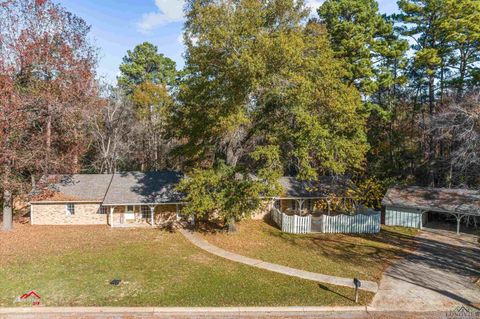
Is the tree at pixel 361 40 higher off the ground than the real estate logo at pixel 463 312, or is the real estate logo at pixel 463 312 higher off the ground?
the tree at pixel 361 40

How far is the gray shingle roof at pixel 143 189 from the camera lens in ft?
76.6

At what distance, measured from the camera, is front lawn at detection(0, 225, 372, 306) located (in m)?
12.9

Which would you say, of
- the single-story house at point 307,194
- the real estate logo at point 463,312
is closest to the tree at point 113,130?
the single-story house at point 307,194

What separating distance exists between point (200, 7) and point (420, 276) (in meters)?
18.0

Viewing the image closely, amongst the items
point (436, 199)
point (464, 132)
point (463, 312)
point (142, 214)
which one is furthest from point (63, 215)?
point (464, 132)

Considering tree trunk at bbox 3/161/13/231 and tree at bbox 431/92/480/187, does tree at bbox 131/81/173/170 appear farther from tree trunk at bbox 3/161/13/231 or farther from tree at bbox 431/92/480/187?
tree at bbox 431/92/480/187

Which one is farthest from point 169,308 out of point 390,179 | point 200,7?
point 390,179

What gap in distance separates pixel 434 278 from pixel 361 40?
66.7 feet

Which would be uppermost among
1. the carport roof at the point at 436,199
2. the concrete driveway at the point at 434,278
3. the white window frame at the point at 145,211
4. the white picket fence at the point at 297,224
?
the carport roof at the point at 436,199

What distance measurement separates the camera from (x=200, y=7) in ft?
58.7

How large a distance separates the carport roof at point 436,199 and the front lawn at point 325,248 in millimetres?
2071

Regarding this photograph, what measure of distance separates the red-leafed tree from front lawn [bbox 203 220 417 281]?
1307 centimetres

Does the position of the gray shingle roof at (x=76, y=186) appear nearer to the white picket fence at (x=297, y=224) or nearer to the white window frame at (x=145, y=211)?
the white window frame at (x=145, y=211)

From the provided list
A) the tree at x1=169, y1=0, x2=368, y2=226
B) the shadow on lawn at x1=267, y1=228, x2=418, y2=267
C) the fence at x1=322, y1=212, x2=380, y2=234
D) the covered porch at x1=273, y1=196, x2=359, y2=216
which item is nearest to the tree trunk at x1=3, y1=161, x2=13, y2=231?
the tree at x1=169, y1=0, x2=368, y2=226
